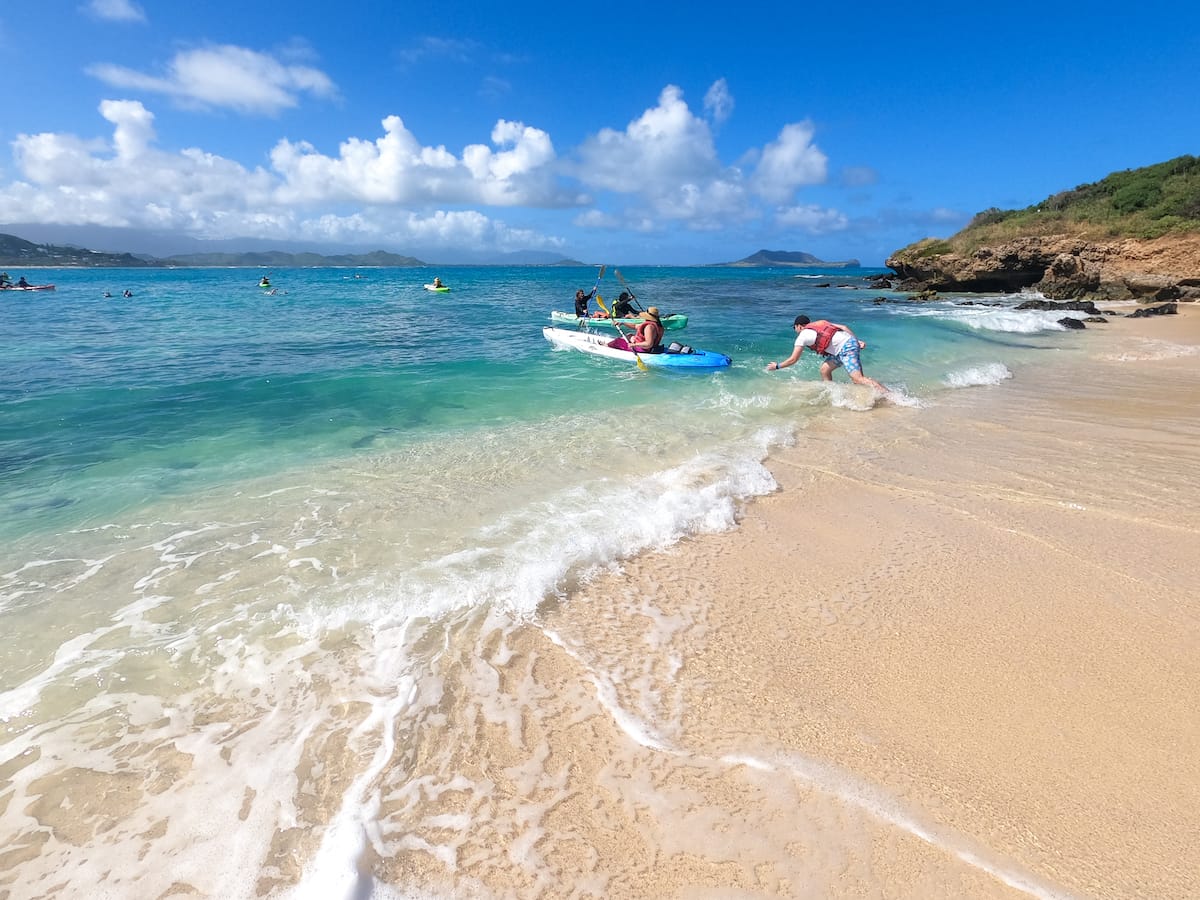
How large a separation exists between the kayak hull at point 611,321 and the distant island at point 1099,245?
25.2 meters

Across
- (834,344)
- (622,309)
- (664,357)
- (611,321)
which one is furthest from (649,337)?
(622,309)

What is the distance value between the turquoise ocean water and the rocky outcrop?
→ 22825 mm

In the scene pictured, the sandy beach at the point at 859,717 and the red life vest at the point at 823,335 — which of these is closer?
the sandy beach at the point at 859,717

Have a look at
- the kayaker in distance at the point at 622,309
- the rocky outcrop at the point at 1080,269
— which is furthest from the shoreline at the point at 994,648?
the rocky outcrop at the point at 1080,269

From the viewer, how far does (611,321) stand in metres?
20.3

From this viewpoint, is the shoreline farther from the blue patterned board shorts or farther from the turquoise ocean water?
the blue patterned board shorts

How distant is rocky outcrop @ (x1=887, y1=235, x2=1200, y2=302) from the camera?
1138 inches

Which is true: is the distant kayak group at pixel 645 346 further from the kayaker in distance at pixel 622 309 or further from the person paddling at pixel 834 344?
the person paddling at pixel 834 344

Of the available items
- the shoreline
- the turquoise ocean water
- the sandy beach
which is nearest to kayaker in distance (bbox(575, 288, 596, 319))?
the turquoise ocean water

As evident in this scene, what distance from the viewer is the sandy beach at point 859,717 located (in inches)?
102

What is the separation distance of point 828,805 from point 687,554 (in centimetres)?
274

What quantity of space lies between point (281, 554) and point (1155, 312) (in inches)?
1313

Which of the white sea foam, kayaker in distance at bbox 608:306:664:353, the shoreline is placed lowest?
the shoreline

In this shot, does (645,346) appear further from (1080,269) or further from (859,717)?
(1080,269)
